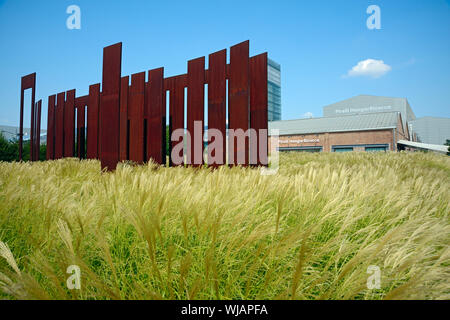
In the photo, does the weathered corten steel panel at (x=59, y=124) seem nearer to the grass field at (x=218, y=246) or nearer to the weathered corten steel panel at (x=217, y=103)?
the weathered corten steel panel at (x=217, y=103)

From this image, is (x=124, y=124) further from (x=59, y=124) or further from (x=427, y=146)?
(x=427, y=146)

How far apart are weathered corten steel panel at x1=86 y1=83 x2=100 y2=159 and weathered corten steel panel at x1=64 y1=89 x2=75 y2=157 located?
1.85 metres

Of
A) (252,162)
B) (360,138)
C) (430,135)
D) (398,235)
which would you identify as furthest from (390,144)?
(430,135)

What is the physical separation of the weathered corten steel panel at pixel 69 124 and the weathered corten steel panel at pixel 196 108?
18.5 feet

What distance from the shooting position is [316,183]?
6.34 ft

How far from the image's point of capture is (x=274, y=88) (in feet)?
305

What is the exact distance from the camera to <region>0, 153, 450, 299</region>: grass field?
2.43ft

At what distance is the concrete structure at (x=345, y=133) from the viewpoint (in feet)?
84.7

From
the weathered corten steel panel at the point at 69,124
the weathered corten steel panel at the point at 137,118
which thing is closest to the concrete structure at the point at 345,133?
the weathered corten steel panel at the point at 69,124

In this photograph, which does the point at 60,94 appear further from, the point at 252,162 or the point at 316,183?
the point at 316,183

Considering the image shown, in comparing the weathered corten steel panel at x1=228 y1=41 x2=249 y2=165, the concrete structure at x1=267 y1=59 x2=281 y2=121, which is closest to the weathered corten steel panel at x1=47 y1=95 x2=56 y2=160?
the weathered corten steel panel at x1=228 y1=41 x2=249 y2=165

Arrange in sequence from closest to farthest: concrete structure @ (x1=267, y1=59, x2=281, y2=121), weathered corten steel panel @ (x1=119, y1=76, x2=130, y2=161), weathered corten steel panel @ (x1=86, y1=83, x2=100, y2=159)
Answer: weathered corten steel panel @ (x1=119, y1=76, x2=130, y2=161)
weathered corten steel panel @ (x1=86, y1=83, x2=100, y2=159)
concrete structure @ (x1=267, y1=59, x2=281, y2=121)

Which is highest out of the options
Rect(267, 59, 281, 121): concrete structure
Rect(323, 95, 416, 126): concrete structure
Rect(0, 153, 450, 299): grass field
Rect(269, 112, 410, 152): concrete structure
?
Rect(267, 59, 281, 121): concrete structure

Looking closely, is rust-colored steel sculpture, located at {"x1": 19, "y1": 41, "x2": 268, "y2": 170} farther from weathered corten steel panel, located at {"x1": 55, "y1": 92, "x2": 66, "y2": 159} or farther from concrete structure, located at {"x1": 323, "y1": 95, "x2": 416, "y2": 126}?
concrete structure, located at {"x1": 323, "y1": 95, "x2": 416, "y2": 126}
